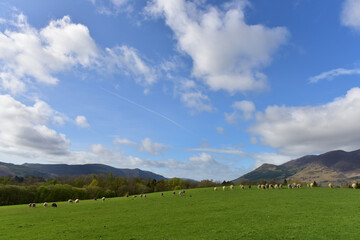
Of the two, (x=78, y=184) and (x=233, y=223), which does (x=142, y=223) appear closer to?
(x=233, y=223)

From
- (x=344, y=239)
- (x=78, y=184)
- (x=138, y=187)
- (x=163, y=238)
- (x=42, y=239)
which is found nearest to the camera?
(x=344, y=239)

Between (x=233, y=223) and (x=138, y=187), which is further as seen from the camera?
(x=138, y=187)

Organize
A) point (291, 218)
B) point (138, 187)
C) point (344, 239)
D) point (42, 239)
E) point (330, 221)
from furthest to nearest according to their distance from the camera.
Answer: point (138, 187), point (291, 218), point (330, 221), point (42, 239), point (344, 239)

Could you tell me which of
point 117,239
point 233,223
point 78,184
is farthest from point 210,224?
point 78,184

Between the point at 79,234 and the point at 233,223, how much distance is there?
51.7 ft

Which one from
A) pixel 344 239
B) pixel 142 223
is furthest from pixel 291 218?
pixel 142 223

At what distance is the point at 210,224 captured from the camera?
23.0 m

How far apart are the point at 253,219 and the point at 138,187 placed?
121m

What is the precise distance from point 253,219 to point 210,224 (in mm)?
5233

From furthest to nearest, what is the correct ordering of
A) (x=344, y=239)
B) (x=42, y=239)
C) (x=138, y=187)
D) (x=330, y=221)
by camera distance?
(x=138, y=187)
(x=330, y=221)
(x=42, y=239)
(x=344, y=239)

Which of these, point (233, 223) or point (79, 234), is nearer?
point (79, 234)

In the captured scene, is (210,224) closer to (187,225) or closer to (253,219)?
(187,225)

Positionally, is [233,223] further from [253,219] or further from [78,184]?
[78,184]

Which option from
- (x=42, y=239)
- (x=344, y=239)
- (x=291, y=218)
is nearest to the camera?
(x=344, y=239)
